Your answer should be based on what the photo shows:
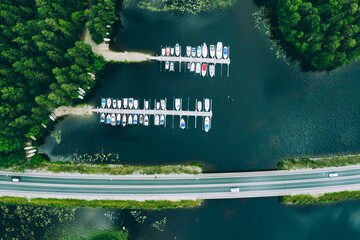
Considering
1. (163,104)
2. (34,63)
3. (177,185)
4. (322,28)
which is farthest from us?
(163,104)

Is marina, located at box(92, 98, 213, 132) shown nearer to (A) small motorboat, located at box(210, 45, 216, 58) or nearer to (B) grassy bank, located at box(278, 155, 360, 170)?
(A) small motorboat, located at box(210, 45, 216, 58)

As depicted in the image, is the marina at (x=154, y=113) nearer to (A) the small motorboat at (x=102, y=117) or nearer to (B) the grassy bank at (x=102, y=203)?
(A) the small motorboat at (x=102, y=117)

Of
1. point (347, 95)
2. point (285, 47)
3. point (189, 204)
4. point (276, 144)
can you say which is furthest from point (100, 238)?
point (347, 95)

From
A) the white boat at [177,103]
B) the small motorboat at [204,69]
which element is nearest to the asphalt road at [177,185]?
the white boat at [177,103]

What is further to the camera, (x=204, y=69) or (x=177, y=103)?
(x=204, y=69)

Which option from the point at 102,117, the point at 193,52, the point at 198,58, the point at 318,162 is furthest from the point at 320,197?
the point at 102,117

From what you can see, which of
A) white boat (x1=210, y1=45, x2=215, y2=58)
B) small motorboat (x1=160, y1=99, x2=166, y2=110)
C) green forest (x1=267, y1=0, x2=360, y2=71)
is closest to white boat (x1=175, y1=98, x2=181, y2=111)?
small motorboat (x1=160, y1=99, x2=166, y2=110)

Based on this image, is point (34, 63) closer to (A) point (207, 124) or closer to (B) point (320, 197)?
(A) point (207, 124)
